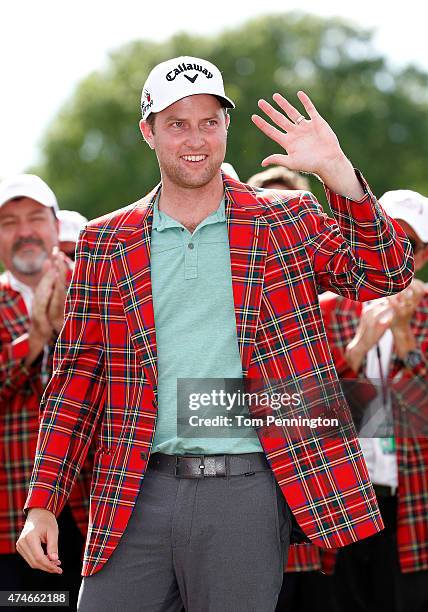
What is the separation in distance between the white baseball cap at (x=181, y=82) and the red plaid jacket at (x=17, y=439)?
1.86m

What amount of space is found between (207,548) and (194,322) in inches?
29.7

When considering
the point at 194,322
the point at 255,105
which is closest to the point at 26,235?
the point at 194,322

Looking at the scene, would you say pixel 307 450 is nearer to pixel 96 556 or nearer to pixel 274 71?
pixel 96 556

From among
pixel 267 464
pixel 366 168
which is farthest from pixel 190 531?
pixel 366 168

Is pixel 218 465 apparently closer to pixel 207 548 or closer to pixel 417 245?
pixel 207 548

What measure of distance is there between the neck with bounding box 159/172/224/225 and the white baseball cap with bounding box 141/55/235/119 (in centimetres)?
30

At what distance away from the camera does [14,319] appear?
5965 millimetres

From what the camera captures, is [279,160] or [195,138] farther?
[195,138]

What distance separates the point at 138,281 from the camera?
4.12 m

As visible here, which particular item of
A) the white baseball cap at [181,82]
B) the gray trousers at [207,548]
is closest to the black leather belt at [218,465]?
the gray trousers at [207,548]

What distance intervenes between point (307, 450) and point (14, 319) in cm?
245

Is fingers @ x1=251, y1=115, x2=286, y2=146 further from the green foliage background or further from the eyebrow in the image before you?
the green foliage background

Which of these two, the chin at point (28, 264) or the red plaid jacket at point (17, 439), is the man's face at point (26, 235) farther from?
the red plaid jacket at point (17, 439)

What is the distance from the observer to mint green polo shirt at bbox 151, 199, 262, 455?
3.96 m
